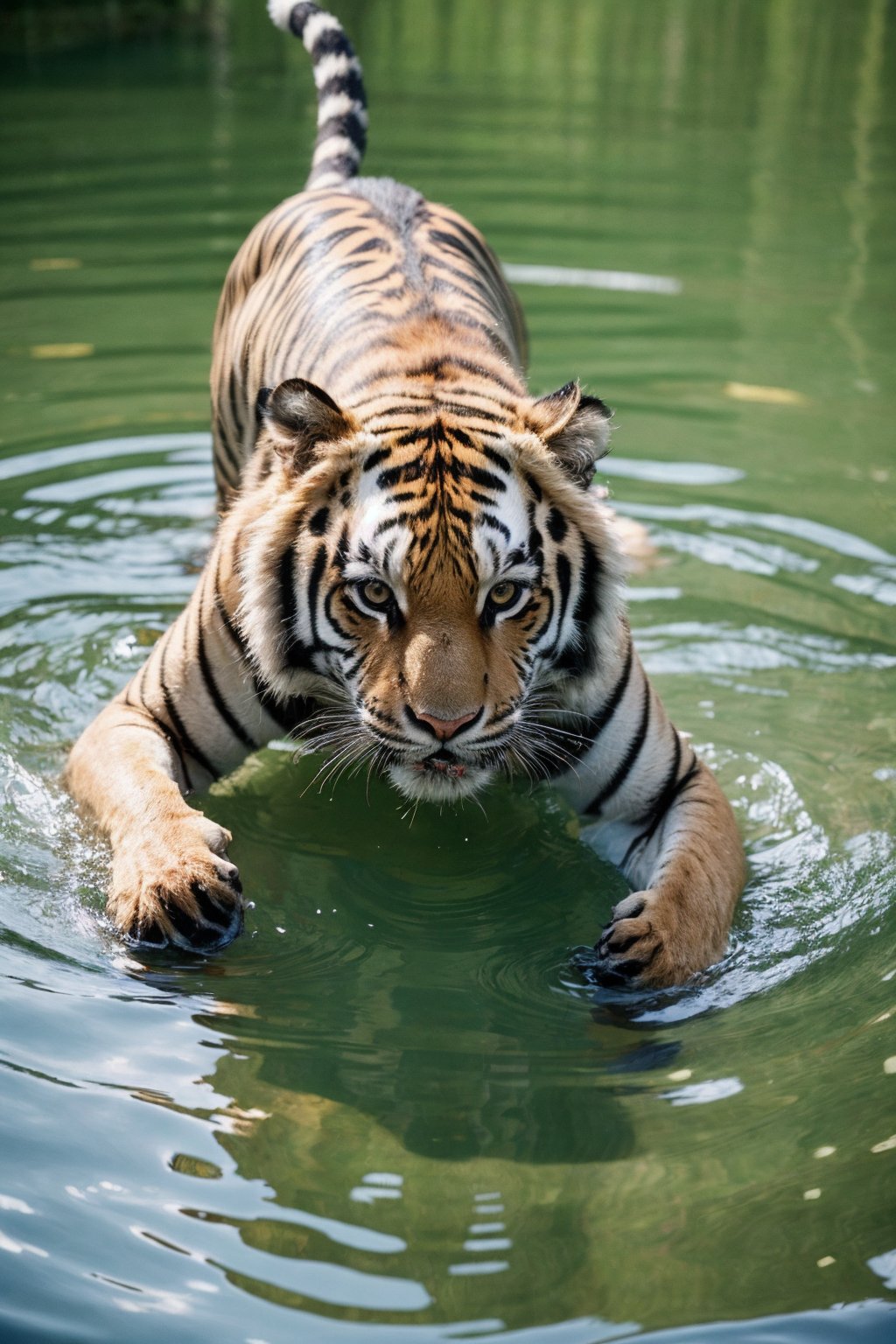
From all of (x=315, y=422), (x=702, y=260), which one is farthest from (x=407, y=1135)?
(x=702, y=260)

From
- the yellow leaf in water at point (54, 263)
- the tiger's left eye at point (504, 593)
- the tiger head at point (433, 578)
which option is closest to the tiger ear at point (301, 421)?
the tiger head at point (433, 578)

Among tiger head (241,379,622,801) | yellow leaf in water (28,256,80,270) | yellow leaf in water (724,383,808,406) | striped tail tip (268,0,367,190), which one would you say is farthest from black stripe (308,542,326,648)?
yellow leaf in water (28,256,80,270)

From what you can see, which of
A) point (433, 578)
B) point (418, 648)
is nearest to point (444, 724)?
point (418, 648)

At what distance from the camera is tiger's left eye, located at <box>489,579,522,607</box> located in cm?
308

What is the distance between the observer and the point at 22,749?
13.4 ft

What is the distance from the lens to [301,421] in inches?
126

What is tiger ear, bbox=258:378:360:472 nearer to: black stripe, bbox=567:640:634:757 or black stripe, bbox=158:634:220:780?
black stripe, bbox=158:634:220:780

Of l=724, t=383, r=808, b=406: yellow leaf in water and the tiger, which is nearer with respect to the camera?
the tiger

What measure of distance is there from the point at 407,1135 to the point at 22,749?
1748mm

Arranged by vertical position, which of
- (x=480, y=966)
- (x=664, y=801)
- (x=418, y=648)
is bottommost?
(x=480, y=966)

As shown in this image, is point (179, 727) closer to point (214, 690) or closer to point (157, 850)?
point (214, 690)

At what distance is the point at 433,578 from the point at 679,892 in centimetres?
81

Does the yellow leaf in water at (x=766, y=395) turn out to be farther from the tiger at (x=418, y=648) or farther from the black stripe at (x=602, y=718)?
the black stripe at (x=602, y=718)

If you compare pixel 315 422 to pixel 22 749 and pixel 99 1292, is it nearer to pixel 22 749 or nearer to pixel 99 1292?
pixel 22 749
